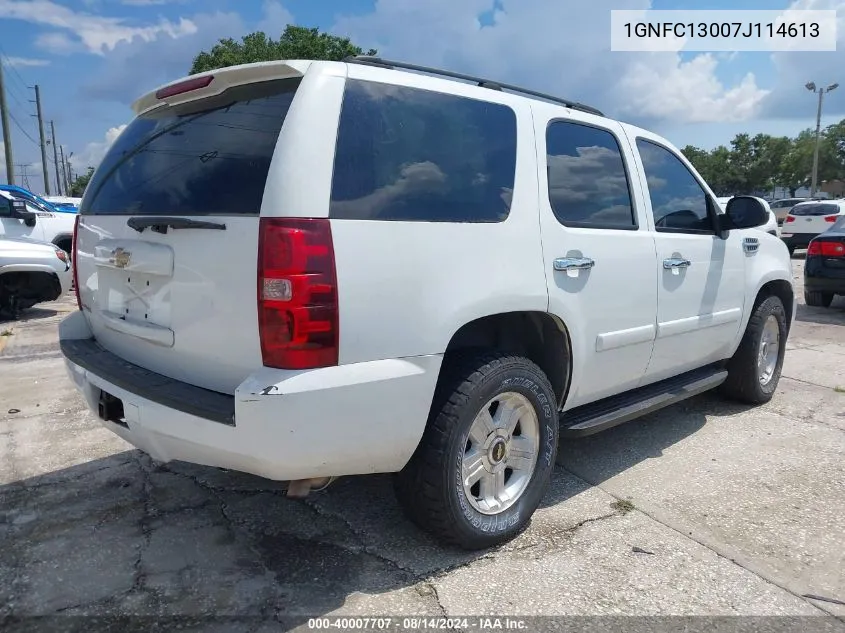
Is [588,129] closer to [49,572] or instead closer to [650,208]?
[650,208]

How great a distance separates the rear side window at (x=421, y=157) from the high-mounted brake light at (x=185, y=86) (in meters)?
0.66

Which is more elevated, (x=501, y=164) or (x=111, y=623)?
(x=501, y=164)

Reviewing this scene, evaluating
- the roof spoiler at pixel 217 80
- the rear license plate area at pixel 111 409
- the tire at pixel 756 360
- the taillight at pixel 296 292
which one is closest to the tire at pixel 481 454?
the taillight at pixel 296 292

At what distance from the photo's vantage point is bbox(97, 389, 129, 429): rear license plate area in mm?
2750

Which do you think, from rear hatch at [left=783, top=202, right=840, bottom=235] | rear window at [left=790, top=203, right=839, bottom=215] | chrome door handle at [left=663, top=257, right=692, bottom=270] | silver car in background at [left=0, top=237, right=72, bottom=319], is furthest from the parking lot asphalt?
rear window at [left=790, top=203, right=839, bottom=215]

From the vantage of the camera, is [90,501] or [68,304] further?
[68,304]

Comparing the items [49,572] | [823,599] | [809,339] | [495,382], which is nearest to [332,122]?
[495,382]

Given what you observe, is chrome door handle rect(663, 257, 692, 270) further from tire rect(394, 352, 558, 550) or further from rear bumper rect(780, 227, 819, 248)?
rear bumper rect(780, 227, 819, 248)

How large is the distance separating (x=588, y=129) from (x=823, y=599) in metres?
2.38

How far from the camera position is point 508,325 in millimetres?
3104

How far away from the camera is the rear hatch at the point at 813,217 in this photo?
1772cm

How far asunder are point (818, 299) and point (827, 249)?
90cm

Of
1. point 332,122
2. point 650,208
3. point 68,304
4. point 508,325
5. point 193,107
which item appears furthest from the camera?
point 68,304

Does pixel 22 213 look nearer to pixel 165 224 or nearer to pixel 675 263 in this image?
pixel 165 224
